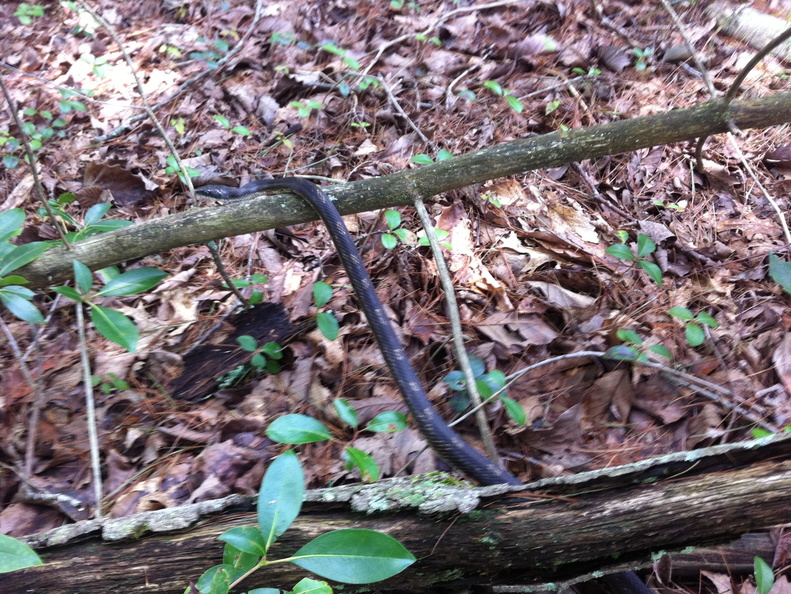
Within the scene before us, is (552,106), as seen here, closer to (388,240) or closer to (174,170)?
(388,240)

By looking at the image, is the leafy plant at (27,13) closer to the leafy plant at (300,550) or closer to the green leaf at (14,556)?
the green leaf at (14,556)

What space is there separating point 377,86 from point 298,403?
9.27ft

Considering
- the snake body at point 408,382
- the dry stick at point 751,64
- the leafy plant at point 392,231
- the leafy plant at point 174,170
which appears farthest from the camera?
the leafy plant at point 174,170

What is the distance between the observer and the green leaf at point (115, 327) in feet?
5.70

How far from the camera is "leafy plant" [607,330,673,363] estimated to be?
2.04 metres

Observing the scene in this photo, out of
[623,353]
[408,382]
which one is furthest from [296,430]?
[623,353]

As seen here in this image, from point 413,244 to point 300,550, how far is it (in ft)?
6.61

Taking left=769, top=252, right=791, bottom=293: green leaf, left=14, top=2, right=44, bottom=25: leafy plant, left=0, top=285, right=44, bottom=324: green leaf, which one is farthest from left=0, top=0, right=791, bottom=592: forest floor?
left=0, top=285, right=44, bottom=324: green leaf

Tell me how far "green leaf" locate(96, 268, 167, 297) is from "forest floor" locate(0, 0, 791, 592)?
67 centimetres

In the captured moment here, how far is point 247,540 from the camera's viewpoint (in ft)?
3.58

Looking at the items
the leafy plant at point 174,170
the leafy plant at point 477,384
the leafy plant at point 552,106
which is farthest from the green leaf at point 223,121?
the leafy plant at point 477,384

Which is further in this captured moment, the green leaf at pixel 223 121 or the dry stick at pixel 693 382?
the green leaf at pixel 223 121

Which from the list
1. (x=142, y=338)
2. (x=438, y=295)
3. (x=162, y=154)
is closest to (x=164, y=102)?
(x=162, y=154)

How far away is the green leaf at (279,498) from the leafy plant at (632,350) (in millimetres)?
1518
